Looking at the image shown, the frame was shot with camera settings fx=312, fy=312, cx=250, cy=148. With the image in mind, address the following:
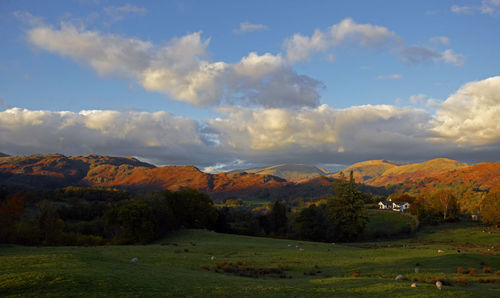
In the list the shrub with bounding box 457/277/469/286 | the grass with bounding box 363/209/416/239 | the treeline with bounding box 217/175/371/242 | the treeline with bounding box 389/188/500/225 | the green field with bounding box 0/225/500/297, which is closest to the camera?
the green field with bounding box 0/225/500/297

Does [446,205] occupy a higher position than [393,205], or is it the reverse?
[446,205]

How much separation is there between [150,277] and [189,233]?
49814 mm

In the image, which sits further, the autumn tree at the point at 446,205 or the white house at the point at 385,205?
the white house at the point at 385,205

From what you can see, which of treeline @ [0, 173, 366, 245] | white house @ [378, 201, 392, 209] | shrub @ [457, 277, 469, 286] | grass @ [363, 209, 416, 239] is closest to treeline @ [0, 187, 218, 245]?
treeline @ [0, 173, 366, 245]

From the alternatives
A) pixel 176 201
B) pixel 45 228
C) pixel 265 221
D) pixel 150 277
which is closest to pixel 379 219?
pixel 265 221

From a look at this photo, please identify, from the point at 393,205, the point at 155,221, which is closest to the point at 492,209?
the point at 393,205

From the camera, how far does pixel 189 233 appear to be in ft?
215

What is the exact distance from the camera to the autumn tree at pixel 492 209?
8481 centimetres

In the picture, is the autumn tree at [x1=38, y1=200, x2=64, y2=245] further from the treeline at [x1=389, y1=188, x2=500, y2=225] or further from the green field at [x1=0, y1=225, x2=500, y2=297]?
the treeline at [x1=389, y1=188, x2=500, y2=225]

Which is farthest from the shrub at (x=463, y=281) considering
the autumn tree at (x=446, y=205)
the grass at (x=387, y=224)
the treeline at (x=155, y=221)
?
the autumn tree at (x=446, y=205)

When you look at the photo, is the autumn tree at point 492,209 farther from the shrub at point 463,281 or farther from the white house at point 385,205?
the shrub at point 463,281

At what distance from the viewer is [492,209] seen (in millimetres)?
85938

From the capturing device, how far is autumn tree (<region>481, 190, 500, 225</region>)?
8481 cm

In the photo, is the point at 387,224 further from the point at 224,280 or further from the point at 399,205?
the point at 224,280
